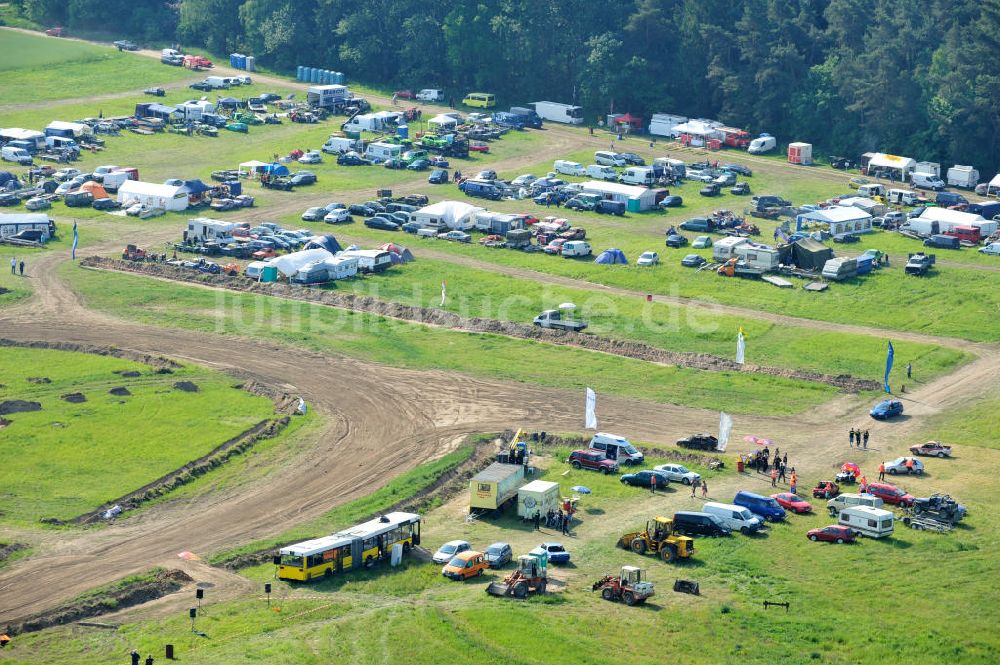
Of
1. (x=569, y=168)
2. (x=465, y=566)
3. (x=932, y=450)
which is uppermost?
(x=569, y=168)

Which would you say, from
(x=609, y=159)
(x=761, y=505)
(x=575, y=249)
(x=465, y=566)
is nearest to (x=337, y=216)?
(x=575, y=249)

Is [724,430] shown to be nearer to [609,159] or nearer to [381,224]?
[381,224]

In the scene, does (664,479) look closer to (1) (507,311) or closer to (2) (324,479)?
(2) (324,479)

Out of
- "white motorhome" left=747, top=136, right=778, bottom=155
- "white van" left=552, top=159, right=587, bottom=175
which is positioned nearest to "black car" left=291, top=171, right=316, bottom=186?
"white van" left=552, top=159, right=587, bottom=175

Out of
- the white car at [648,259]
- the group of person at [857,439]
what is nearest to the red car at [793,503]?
the group of person at [857,439]

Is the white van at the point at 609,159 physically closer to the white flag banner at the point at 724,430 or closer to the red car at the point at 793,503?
the white flag banner at the point at 724,430

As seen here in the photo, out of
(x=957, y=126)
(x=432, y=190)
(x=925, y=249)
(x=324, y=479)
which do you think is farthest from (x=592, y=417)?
(x=957, y=126)
